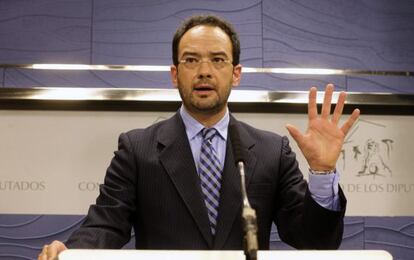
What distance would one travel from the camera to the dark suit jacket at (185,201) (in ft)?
4.25

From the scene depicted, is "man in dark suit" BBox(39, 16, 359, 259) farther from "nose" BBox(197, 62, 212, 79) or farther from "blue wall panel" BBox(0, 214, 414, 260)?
"blue wall panel" BBox(0, 214, 414, 260)

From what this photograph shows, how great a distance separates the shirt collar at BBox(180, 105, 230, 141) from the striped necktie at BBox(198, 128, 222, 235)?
0.05 meters

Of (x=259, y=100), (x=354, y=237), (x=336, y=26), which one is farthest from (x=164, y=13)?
(x=354, y=237)

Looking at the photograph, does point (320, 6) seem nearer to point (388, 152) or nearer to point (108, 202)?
point (388, 152)

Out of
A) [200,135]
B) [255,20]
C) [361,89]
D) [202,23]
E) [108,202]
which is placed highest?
[255,20]

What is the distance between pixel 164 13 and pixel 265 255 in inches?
74.1

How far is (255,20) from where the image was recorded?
2465 mm

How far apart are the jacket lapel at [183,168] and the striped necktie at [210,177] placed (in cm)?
3

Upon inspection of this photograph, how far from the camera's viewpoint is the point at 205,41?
4.84ft

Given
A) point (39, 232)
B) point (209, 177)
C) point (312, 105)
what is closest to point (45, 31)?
point (39, 232)

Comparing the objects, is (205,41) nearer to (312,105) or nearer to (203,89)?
(203,89)

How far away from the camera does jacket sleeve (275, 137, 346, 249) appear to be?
1245 millimetres

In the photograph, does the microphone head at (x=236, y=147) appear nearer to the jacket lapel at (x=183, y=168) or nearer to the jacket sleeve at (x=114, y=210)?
the jacket lapel at (x=183, y=168)

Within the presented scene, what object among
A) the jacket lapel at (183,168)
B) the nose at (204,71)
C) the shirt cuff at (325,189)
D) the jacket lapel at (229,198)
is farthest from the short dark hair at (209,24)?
the shirt cuff at (325,189)
